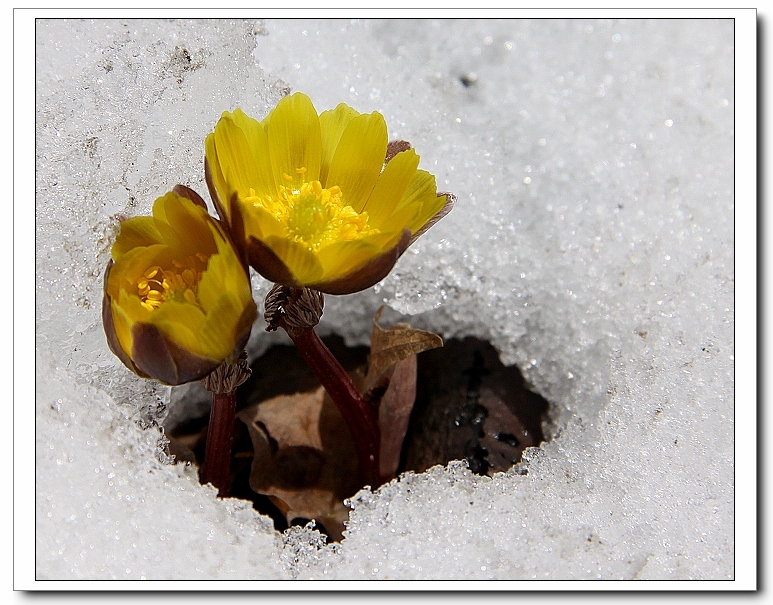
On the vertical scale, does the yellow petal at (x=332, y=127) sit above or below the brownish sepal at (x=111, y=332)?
above

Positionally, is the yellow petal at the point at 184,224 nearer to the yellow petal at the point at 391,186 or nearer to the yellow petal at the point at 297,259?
the yellow petal at the point at 297,259

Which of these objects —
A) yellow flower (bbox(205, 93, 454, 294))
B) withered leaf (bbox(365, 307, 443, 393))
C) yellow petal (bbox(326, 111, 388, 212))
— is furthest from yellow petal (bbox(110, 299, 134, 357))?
withered leaf (bbox(365, 307, 443, 393))

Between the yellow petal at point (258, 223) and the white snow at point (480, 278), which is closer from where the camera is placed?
the yellow petal at point (258, 223)

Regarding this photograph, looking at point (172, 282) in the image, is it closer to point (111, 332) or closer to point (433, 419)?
point (111, 332)

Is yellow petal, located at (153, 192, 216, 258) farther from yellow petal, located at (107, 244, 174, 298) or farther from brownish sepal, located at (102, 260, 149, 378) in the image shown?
brownish sepal, located at (102, 260, 149, 378)

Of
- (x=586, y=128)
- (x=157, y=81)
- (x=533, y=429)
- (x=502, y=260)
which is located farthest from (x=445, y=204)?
(x=586, y=128)

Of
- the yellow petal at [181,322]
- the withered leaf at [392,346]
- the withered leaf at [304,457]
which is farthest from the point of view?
the withered leaf at [304,457]

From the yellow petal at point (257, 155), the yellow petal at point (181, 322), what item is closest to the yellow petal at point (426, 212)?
the yellow petal at point (257, 155)

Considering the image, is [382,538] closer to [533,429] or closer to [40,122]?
[533,429]
